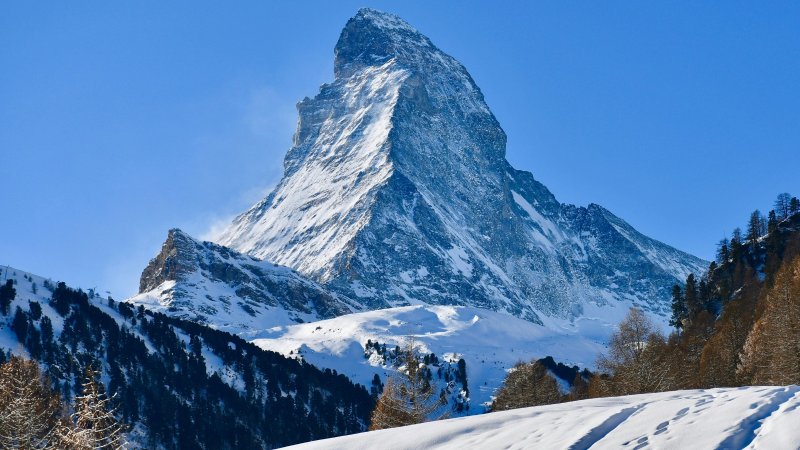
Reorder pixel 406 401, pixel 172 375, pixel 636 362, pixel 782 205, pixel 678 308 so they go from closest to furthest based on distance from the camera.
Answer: pixel 406 401 < pixel 636 362 < pixel 678 308 < pixel 782 205 < pixel 172 375

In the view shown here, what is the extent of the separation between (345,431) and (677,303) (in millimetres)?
57199

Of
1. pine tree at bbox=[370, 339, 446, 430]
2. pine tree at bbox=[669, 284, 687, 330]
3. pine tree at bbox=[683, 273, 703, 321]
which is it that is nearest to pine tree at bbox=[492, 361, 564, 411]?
pine tree at bbox=[370, 339, 446, 430]

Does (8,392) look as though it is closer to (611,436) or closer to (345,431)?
(611,436)

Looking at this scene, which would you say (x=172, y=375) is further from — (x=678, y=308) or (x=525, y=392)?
(x=525, y=392)

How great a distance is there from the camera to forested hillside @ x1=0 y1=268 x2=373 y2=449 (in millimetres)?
118688

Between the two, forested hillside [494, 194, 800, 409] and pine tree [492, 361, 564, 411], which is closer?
forested hillside [494, 194, 800, 409]

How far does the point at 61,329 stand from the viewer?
131625mm

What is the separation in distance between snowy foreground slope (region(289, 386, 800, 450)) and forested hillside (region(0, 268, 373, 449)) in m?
93.3

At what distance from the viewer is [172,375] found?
438 feet

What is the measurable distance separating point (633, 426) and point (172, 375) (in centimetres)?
12333

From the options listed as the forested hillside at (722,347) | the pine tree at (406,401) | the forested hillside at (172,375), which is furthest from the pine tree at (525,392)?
the forested hillside at (172,375)

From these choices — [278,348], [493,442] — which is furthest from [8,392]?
[278,348]

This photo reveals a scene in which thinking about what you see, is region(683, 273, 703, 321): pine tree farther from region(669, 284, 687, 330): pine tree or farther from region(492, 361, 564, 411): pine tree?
region(492, 361, 564, 411): pine tree

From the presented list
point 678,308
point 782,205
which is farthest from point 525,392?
point 782,205
